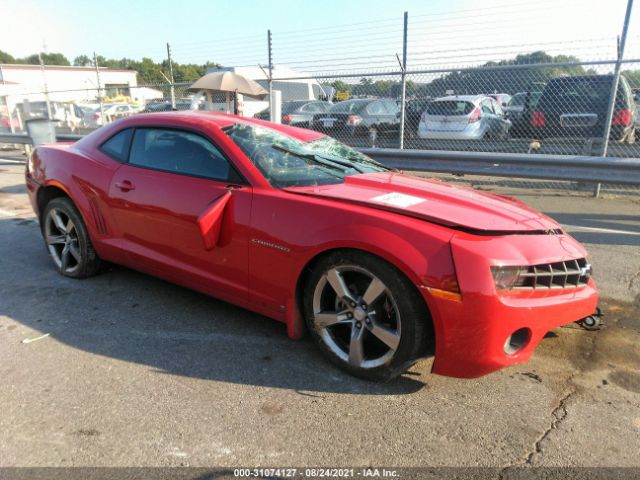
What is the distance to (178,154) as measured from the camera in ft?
11.8

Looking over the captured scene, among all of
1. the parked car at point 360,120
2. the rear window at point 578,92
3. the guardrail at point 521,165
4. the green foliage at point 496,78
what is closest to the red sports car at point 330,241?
the guardrail at point 521,165

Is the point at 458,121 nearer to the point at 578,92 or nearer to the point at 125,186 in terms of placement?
the point at 578,92

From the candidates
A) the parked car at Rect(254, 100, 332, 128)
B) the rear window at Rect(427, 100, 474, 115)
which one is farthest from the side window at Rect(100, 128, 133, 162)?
the parked car at Rect(254, 100, 332, 128)

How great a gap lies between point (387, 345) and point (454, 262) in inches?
24.6

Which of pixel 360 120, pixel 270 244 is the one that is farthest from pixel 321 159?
pixel 360 120

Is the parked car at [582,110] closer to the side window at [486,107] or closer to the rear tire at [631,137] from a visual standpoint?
the rear tire at [631,137]

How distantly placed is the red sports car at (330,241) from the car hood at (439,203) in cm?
2

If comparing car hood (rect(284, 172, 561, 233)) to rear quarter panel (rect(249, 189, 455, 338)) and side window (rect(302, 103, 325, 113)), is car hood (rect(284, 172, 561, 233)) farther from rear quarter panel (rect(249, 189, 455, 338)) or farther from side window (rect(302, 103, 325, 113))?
side window (rect(302, 103, 325, 113))

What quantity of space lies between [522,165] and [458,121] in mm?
4229

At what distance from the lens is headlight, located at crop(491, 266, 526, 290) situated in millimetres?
2400

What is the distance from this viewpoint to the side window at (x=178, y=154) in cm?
333

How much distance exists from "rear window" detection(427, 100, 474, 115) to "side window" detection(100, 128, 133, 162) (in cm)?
739

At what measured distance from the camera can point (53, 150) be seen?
443 centimetres

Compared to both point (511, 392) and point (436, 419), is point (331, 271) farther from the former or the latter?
point (511, 392)
